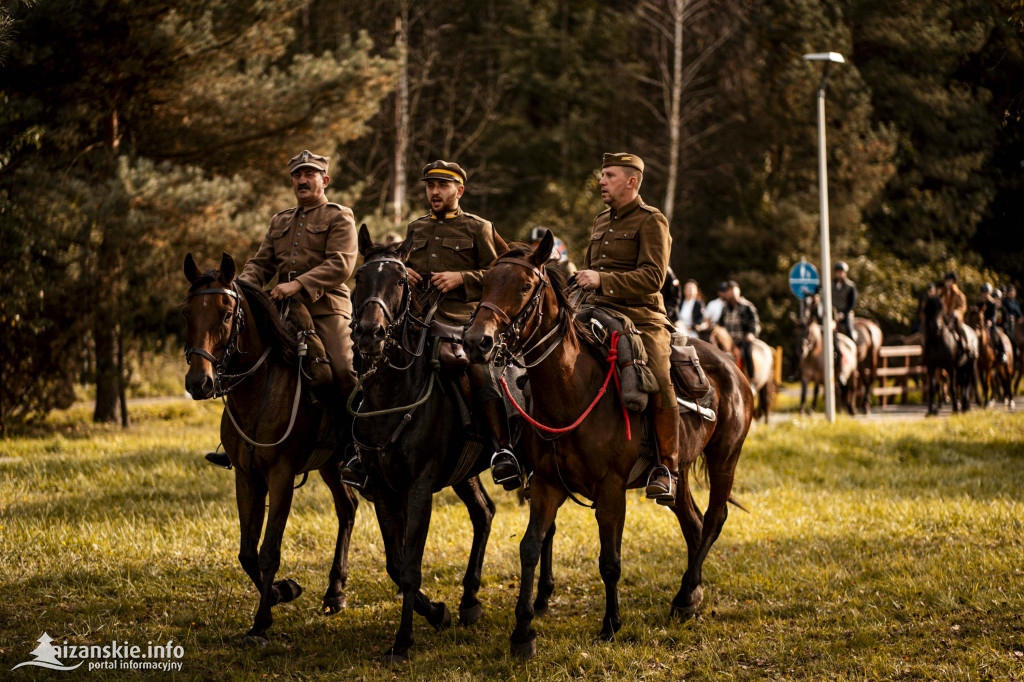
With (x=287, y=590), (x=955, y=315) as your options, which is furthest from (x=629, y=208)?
(x=955, y=315)

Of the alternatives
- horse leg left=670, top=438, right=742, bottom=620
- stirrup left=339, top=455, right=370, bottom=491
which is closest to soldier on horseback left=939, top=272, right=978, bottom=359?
horse leg left=670, top=438, right=742, bottom=620

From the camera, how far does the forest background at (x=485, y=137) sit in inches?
581

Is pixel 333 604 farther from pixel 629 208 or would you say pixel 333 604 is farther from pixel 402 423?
pixel 629 208

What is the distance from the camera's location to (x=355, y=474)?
6.47 metres

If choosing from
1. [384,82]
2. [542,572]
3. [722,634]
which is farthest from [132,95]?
[722,634]

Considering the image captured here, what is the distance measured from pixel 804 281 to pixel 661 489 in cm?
1376

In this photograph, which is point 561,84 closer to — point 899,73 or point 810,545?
point 899,73

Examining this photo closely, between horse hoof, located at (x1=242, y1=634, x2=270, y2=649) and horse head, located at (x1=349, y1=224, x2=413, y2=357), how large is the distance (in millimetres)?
2215

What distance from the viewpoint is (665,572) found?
8078 millimetres

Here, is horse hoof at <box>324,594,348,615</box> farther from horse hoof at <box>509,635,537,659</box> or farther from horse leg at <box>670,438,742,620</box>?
horse leg at <box>670,438,742,620</box>

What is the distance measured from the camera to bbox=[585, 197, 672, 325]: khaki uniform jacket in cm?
628

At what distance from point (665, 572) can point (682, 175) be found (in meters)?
29.8

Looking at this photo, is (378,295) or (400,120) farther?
(400,120)

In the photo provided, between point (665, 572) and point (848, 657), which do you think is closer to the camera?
point (848, 657)
